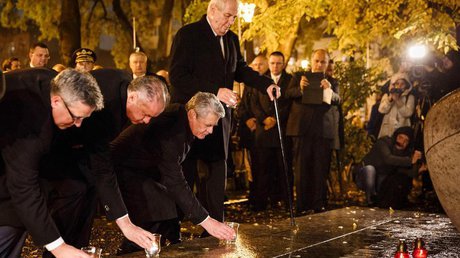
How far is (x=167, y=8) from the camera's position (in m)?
26.6

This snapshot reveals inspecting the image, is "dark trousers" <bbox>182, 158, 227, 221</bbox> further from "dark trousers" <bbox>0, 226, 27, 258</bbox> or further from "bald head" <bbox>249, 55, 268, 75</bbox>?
"bald head" <bbox>249, 55, 268, 75</bbox>

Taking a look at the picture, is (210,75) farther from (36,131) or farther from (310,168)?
(310,168)

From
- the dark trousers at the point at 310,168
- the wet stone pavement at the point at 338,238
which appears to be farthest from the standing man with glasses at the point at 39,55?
the wet stone pavement at the point at 338,238

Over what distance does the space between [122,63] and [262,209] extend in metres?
19.0

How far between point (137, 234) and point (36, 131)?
1222 mm

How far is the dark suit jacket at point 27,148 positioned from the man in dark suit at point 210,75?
9.82 ft

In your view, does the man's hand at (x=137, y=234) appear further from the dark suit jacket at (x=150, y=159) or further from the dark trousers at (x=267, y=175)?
the dark trousers at (x=267, y=175)

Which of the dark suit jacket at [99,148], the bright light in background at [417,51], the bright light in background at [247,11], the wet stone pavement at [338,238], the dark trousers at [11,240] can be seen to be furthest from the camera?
the bright light in background at [247,11]

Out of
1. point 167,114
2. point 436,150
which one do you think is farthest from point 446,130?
point 167,114

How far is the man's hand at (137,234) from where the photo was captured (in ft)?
19.6

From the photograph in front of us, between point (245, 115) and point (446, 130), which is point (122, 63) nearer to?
point (245, 115)

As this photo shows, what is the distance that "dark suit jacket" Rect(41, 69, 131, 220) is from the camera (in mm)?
Result: 6086

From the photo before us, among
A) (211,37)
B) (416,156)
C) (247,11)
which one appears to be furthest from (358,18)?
(211,37)

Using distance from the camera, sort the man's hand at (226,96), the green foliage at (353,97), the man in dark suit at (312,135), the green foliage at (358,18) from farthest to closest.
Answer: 1. the green foliage at (358,18)
2. the green foliage at (353,97)
3. the man in dark suit at (312,135)
4. the man's hand at (226,96)
